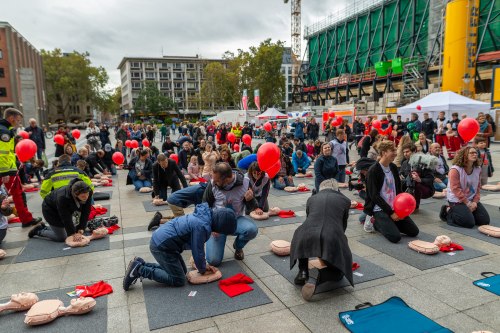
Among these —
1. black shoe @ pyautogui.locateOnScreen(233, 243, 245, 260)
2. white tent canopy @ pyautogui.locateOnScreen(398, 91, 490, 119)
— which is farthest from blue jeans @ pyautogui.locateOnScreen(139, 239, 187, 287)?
white tent canopy @ pyautogui.locateOnScreen(398, 91, 490, 119)

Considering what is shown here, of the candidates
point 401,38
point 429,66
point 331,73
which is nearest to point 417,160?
point 429,66

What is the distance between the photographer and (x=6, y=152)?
5.91 metres

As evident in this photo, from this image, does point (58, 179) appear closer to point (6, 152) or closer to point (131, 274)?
point (6, 152)

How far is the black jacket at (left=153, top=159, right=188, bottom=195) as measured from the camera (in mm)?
7883

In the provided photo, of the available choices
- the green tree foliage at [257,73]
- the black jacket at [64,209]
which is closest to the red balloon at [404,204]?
the black jacket at [64,209]

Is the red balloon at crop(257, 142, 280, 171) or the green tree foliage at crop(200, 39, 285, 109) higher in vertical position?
the green tree foliage at crop(200, 39, 285, 109)

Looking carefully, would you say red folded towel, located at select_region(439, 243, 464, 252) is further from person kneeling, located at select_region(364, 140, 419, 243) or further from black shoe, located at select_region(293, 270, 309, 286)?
black shoe, located at select_region(293, 270, 309, 286)

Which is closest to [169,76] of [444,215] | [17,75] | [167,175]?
[17,75]

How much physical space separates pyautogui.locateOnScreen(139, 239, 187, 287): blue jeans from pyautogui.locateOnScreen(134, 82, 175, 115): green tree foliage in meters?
74.6

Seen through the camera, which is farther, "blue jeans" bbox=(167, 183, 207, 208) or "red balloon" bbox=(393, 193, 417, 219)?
"blue jeans" bbox=(167, 183, 207, 208)

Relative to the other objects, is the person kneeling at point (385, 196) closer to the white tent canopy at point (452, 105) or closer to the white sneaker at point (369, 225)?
the white sneaker at point (369, 225)

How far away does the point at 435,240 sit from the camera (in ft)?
16.8

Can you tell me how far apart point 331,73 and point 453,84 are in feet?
99.2

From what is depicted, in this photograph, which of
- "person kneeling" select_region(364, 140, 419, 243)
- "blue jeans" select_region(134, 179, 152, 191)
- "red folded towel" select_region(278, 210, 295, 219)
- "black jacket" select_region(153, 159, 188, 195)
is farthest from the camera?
"blue jeans" select_region(134, 179, 152, 191)
